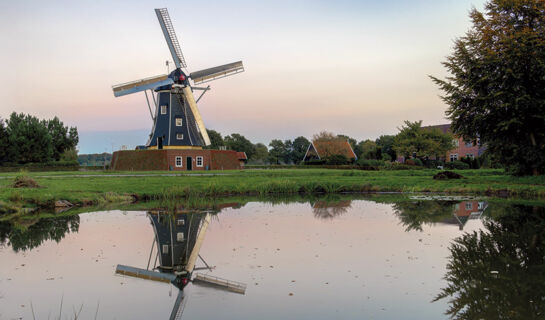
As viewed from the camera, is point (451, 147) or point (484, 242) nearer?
point (484, 242)

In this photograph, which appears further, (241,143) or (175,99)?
(241,143)

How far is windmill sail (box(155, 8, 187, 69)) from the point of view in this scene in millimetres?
41406

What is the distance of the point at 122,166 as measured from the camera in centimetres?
4544

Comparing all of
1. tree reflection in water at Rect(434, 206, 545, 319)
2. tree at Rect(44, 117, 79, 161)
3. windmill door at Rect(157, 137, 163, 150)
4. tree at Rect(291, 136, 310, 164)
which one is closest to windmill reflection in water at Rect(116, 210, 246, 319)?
tree reflection in water at Rect(434, 206, 545, 319)

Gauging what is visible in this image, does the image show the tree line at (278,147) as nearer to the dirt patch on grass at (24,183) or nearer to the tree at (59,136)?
the tree at (59,136)

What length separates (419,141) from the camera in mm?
50375

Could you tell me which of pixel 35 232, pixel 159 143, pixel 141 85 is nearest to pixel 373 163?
pixel 159 143

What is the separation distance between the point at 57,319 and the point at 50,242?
18.8 ft

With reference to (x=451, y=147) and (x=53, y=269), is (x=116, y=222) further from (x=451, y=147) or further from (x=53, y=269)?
(x=451, y=147)

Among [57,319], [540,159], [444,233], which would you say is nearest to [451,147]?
[540,159]

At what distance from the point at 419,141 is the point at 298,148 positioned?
54.2 m

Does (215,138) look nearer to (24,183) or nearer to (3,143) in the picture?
(3,143)

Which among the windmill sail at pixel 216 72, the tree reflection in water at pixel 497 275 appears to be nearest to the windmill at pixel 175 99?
the windmill sail at pixel 216 72

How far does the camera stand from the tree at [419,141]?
1985 inches
